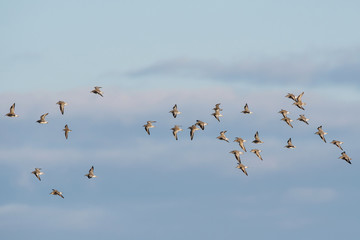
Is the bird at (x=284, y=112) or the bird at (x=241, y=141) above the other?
the bird at (x=284, y=112)

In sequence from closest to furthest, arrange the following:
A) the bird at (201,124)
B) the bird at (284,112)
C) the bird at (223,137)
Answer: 1. the bird at (201,124)
2. the bird at (223,137)
3. the bird at (284,112)

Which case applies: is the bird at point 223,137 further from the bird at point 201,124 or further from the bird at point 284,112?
the bird at point 284,112

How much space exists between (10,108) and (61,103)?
6.66 meters

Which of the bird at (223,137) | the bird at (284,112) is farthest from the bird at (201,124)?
the bird at (284,112)

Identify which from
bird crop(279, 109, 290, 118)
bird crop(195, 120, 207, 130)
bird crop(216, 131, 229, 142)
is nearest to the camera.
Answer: bird crop(195, 120, 207, 130)

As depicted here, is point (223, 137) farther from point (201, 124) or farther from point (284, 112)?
point (284, 112)

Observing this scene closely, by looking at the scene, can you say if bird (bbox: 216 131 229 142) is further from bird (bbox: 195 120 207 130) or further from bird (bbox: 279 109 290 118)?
bird (bbox: 279 109 290 118)

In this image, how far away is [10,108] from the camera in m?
139

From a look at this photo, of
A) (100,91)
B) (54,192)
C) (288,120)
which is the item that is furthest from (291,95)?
(54,192)

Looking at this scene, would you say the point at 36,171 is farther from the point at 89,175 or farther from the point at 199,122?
the point at 199,122

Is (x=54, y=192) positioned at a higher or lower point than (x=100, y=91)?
lower

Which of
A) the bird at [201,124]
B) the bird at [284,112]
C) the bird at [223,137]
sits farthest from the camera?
the bird at [284,112]

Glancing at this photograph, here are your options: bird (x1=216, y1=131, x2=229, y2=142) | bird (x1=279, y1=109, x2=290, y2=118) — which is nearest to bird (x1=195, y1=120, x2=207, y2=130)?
bird (x1=216, y1=131, x2=229, y2=142)

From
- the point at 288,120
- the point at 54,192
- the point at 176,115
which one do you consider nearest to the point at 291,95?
the point at 288,120
